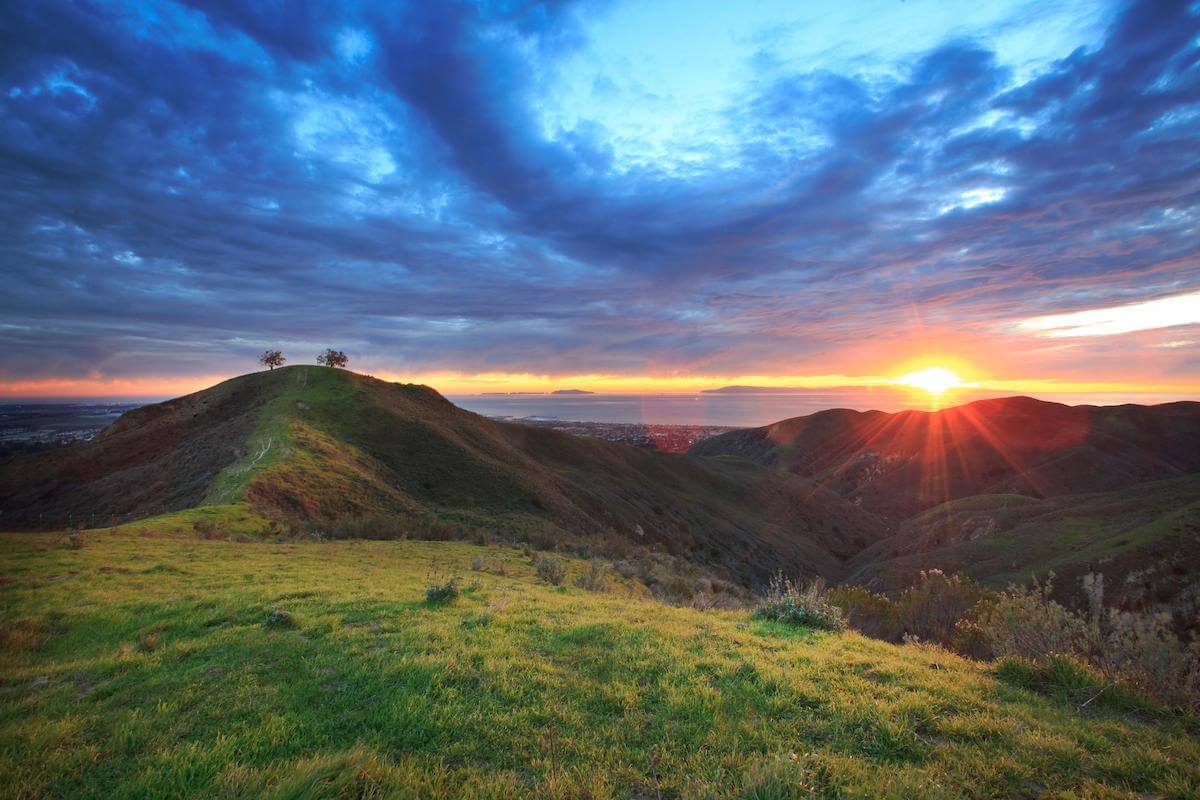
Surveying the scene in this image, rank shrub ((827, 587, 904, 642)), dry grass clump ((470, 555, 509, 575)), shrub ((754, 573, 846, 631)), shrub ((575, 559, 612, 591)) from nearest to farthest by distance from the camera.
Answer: shrub ((754, 573, 846, 631)) → shrub ((827, 587, 904, 642)) → shrub ((575, 559, 612, 591)) → dry grass clump ((470, 555, 509, 575))

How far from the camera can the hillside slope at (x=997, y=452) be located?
260ft

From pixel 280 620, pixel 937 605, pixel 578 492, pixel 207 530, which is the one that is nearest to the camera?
pixel 280 620

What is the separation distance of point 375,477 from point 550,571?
2149cm

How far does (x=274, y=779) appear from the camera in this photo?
3.92 meters

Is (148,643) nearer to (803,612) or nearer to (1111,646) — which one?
(803,612)

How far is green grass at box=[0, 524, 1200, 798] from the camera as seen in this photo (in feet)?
13.2

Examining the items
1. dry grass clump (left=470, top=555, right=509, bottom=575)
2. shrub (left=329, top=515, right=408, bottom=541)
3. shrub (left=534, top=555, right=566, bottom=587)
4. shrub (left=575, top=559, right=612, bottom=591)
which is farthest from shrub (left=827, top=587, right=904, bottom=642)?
shrub (left=329, top=515, right=408, bottom=541)

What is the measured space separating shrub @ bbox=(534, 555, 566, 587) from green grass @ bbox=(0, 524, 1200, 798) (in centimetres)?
667

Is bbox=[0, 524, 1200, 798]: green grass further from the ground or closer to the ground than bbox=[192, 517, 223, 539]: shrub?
further from the ground

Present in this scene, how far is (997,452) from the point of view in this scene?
95.0 metres

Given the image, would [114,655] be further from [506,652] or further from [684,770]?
[684,770]

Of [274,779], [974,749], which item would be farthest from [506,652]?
[974,749]

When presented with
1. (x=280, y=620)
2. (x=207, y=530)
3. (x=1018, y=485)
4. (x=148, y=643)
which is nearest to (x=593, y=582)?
(x=280, y=620)

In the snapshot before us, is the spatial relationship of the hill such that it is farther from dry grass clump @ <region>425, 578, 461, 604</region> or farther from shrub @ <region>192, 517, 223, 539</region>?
dry grass clump @ <region>425, 578, 461, 604</region>
